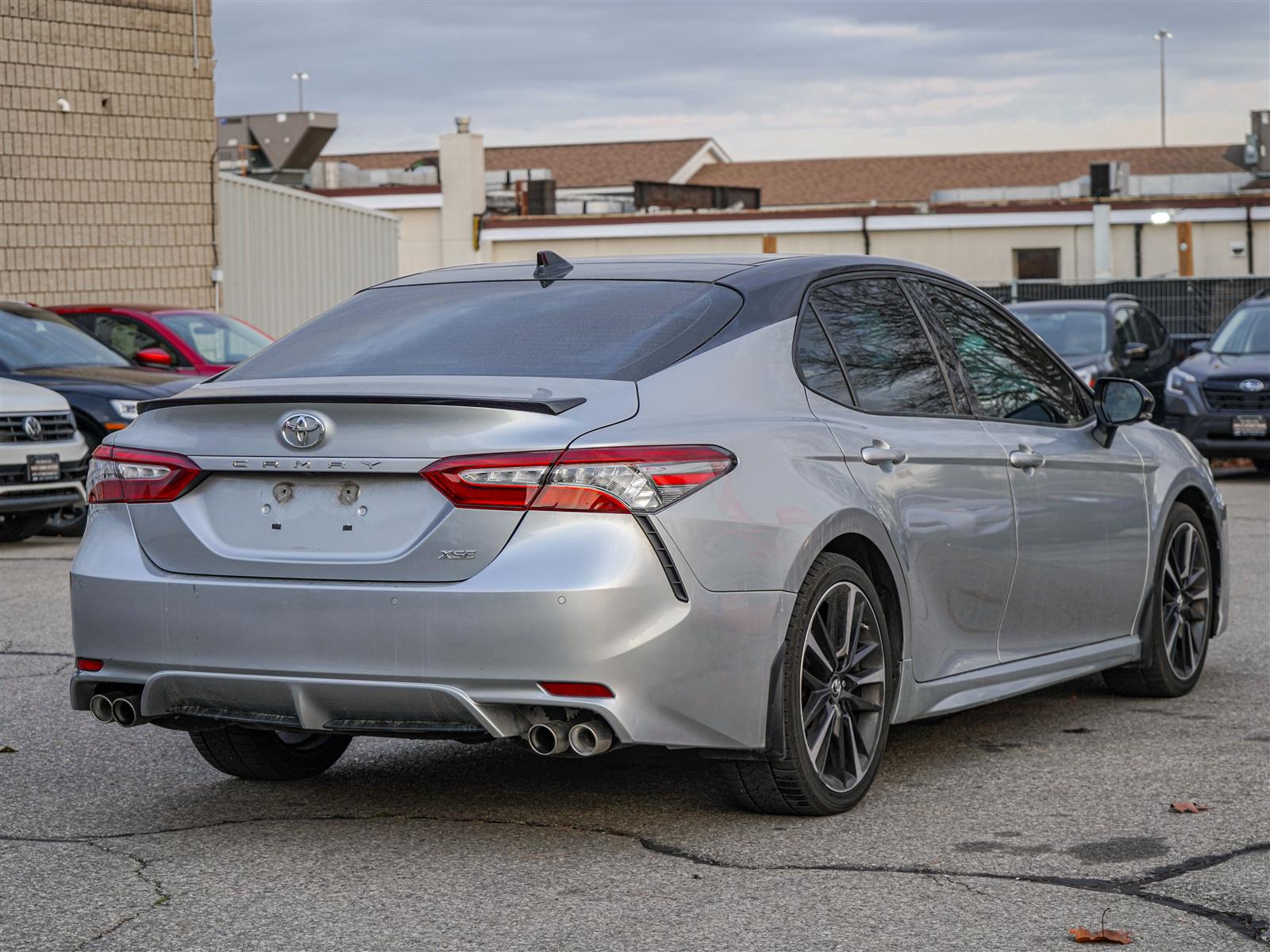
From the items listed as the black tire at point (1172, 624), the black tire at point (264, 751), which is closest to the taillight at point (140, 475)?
the black tire at point (264, 751)

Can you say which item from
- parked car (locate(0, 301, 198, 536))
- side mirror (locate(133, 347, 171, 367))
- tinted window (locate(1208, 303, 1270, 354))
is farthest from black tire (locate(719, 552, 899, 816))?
tinted window (locate(1208, 303, 1270, 354))

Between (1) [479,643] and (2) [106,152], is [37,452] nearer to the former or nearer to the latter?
(1) [479,643]

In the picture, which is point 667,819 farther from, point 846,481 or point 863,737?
point 846,481

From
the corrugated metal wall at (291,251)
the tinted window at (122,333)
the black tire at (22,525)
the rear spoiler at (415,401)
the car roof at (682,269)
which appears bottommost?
the black tire at (22,525)

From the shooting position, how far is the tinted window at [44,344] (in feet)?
47.2

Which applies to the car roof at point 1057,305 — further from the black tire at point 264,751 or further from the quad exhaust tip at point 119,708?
the quad exhaust tip at point 119,708

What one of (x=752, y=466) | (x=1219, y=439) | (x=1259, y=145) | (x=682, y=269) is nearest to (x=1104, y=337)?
(x=1219, y=439)

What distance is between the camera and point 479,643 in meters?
4.61

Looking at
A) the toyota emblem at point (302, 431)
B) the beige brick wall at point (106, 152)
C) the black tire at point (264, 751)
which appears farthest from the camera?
the beige brick wall at point (106, 152)

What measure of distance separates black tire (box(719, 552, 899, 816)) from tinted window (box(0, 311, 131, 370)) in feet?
33.7

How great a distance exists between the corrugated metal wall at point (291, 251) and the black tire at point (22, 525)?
38.2ft

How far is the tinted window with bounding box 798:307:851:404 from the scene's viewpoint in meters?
5.48

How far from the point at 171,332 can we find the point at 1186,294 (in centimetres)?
1794

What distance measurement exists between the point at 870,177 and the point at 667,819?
58762mm
